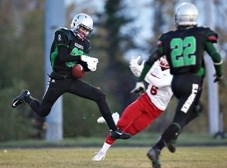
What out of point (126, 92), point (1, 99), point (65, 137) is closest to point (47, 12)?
point (65, 137)

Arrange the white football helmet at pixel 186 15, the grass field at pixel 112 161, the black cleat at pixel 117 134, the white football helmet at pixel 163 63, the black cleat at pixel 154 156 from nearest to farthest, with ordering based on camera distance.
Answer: the black cleat at pixel 154 156 → the white football helmet at pixel 186 15 → the grass field at pixel 112 161 → the black cleat at pixel 117 134 → the white football helmet at pixel 163 63

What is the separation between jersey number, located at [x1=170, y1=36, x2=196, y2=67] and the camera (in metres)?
10.2

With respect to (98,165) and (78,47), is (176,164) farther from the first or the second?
(78,47)

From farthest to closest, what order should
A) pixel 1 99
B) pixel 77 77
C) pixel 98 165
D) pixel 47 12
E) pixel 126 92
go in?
pixel 126 92, pixel 1 99, pixel 47 12, pixel 77 77, pixel 98 165

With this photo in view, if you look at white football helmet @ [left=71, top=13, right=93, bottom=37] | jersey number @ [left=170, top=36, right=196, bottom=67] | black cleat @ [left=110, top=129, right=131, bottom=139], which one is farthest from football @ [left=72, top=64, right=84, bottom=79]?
jersey number @ [left=170, top=36, right=196, bottom=67]

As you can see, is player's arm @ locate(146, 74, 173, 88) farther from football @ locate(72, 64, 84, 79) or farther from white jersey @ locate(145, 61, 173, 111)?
football @ locate(72, 64, 84, 79)

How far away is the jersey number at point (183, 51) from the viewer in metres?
10.2

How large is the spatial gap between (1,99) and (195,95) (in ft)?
67.9

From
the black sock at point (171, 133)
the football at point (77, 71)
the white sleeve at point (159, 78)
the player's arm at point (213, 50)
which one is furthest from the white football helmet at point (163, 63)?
the black sock at point (171, 133)

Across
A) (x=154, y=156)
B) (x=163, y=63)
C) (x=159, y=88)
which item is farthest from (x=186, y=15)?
(x=163, y=63)

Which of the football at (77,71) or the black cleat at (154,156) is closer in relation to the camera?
the black cleat at (154,156)

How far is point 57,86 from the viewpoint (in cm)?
1261

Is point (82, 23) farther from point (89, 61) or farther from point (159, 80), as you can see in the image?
point (159, 80)

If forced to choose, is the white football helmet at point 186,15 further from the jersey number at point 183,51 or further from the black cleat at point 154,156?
the black cleat at point 154,156
